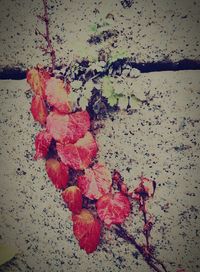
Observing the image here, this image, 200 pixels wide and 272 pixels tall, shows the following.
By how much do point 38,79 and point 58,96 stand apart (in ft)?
0.56

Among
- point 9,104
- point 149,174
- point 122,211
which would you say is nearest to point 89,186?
point 122,211

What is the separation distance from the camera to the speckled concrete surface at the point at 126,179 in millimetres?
1446

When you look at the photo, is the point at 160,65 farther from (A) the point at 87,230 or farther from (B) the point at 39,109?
(A) the point at 87,230

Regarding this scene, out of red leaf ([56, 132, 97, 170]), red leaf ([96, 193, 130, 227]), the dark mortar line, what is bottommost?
red leaf ([96, 193, 130, 227])

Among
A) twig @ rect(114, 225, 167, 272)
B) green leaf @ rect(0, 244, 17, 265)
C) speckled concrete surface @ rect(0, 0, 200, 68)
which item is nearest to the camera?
speckled concrete surface @ rect(0, 0, 200, 68)

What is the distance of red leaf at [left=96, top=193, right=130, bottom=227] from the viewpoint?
4.92 feet

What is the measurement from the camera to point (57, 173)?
1593mm

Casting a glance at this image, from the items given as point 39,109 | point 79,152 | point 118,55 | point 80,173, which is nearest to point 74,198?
point 80,173

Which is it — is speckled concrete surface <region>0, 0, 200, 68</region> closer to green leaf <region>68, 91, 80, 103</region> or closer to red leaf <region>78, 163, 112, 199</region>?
green leaf <region>68, 91, 80, 103</region>

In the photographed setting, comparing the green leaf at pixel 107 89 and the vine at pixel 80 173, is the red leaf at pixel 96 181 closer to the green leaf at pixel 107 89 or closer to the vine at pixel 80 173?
the vine at pixel 80 173

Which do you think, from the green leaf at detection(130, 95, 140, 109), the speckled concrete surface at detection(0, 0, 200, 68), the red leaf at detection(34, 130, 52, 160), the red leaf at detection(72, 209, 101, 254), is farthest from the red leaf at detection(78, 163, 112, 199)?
the speckled concrete surface at detection(0, 0, 200, 68)

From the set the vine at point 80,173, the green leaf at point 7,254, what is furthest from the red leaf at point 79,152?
the green leaf at point 7,254

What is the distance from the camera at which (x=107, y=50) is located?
1508 millimetres

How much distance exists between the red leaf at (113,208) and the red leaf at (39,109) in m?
0.53
